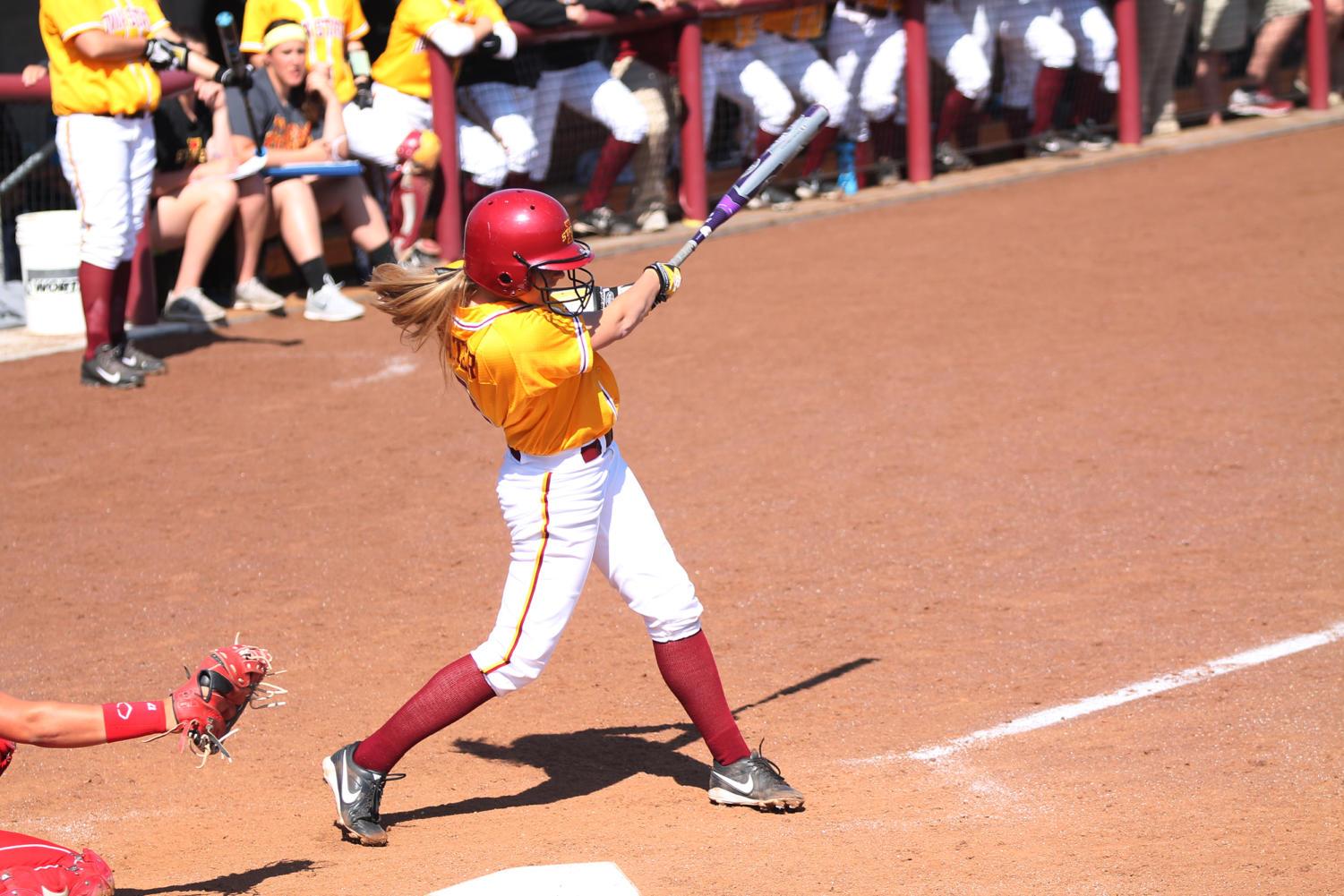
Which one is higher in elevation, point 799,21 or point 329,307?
point 799,21

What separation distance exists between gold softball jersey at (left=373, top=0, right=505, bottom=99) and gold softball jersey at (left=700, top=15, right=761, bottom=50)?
5.45 ft

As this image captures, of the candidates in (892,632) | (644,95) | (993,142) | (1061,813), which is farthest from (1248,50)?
(1061,813)

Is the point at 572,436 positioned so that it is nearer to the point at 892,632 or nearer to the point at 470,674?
the point at 470,674

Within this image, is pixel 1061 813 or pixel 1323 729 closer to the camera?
pixel 1061 813

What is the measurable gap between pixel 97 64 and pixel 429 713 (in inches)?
177

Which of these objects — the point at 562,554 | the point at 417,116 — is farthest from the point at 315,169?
the point at 562,554

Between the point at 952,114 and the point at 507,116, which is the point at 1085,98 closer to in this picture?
the point at 952,114

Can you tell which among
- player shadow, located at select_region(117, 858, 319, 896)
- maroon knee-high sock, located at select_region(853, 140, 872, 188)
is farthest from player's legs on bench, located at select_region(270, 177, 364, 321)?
player shadow, located at select_region(117, 858, 319, 896)

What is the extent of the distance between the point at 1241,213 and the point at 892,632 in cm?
628

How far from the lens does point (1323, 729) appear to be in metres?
4.23

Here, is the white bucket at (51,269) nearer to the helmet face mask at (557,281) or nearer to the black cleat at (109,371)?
the black cleat at (109,371)

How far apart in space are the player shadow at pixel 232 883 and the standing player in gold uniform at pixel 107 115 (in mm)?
4420

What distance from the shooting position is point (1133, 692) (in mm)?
4559

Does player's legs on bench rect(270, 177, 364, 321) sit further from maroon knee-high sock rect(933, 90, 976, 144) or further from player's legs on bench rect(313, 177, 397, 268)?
maroon knee-high sock rect(933, 90, 976, 144)
